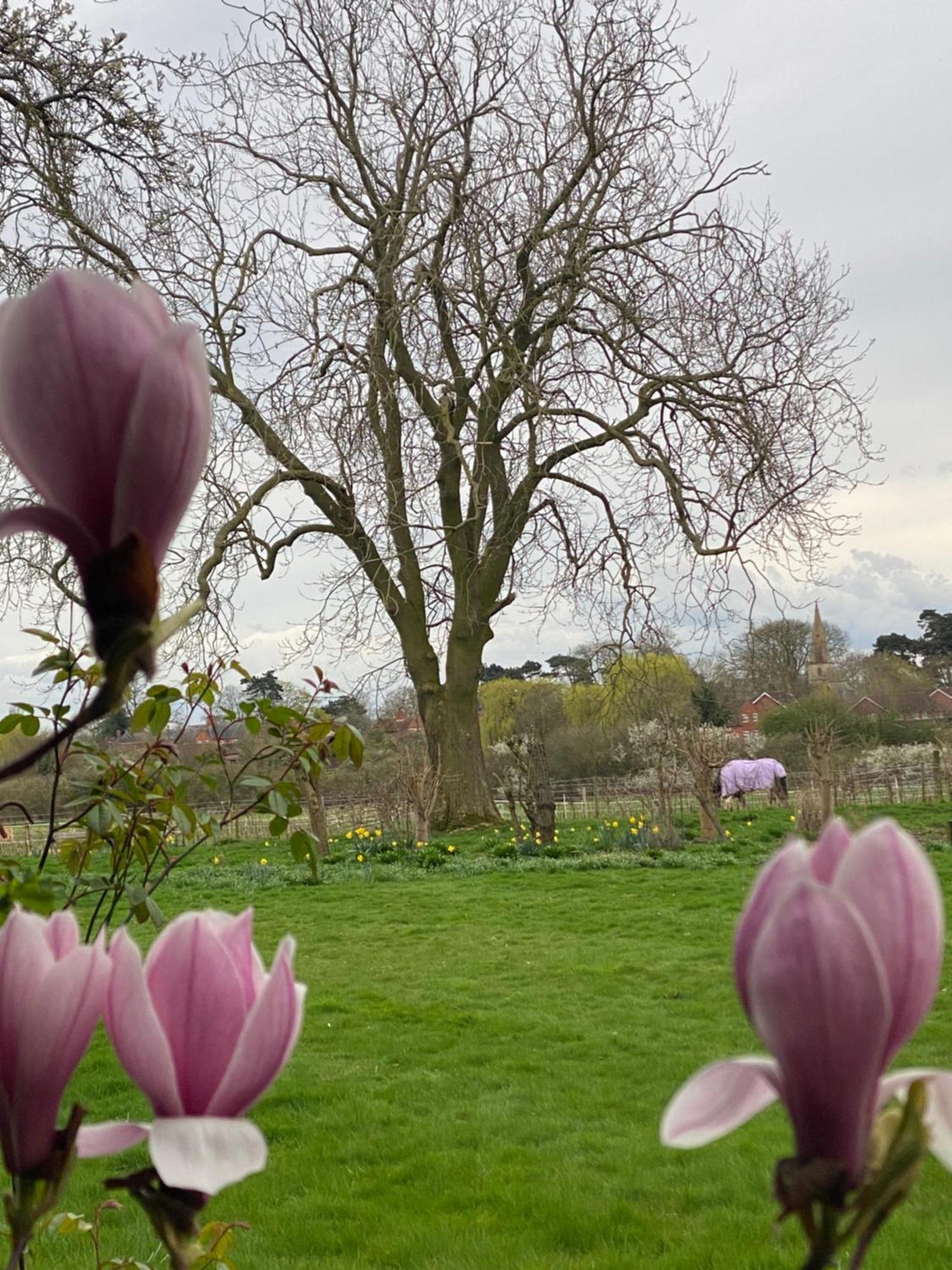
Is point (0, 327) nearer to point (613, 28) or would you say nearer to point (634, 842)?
point (613, 28)

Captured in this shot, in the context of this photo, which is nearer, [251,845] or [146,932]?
[146,932]

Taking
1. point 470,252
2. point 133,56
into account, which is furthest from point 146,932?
point 133,56

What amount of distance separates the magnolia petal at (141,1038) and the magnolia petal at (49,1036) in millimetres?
11

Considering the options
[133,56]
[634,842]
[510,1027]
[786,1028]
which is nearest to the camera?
[786,1028]

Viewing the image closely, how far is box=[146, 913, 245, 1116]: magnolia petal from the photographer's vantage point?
0.27 metres

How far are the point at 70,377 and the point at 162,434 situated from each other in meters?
0.02

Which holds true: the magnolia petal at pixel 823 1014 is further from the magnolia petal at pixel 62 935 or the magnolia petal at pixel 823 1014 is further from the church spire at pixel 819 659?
the church spire at pixel 819 659

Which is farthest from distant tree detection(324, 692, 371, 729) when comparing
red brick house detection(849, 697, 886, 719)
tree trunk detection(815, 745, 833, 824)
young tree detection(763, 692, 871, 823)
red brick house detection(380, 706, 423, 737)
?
red brick house detection(849, 697, 886, 719)

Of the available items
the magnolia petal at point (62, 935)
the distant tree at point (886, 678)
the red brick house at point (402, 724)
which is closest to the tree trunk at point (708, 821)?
the red brick house at point (402, 724)

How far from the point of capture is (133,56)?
4984mm

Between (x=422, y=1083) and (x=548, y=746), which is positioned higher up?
(x=548, y=746)

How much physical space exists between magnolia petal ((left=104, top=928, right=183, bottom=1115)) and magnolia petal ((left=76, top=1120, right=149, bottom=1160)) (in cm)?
1

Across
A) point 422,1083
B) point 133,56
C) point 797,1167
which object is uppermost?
point 133,56

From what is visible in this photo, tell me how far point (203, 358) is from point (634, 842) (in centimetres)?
1387
